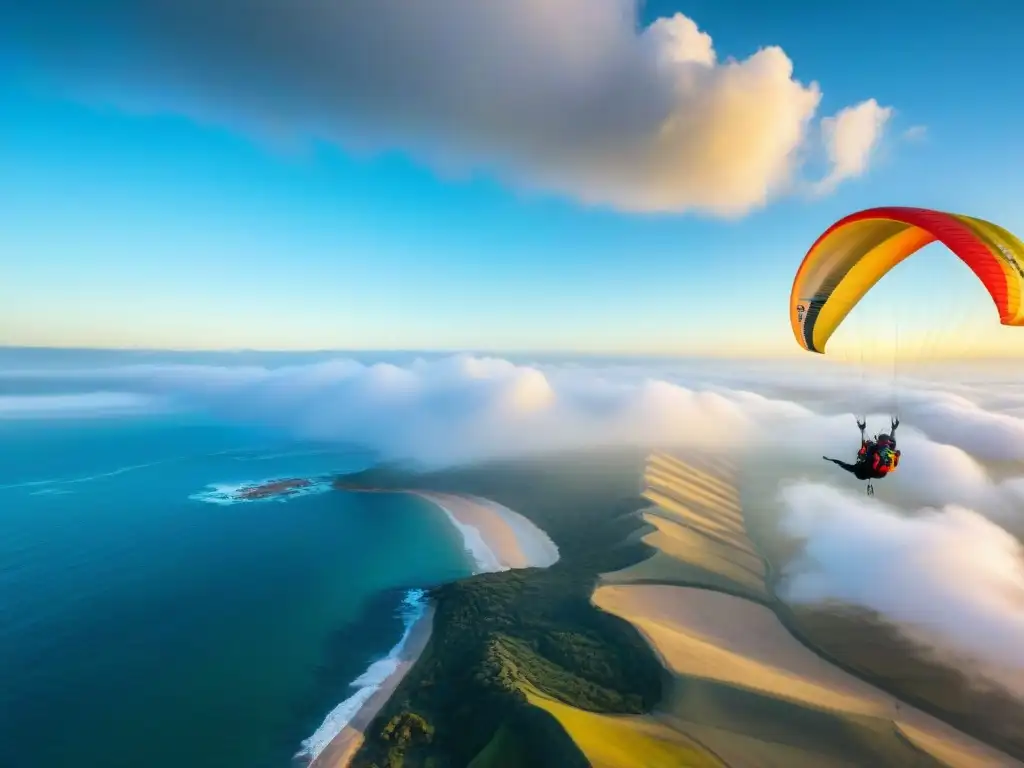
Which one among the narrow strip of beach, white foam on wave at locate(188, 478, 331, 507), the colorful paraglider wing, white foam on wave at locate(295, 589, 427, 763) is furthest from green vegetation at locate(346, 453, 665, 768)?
white foam on wave at locate(188, 478, 331, 507)

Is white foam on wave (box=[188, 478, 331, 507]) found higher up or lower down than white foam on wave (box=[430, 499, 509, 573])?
lower down

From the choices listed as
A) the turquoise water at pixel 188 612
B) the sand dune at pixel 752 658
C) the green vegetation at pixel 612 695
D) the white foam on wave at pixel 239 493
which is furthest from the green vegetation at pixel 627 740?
the white foam on wave at pixel 239 493

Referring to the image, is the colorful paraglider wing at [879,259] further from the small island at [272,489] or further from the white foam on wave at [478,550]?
the small island at [272,489]

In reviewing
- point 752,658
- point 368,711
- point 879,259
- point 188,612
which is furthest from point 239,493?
point 879,259

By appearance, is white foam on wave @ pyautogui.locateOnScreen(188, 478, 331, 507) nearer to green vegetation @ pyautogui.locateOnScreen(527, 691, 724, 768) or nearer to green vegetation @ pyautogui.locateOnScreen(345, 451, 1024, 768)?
green vegetation @ pyautogui.locateOnScreen(345, 451, 1024, 768)

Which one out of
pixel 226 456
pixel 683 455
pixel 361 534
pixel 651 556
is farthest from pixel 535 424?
pixel 651 556

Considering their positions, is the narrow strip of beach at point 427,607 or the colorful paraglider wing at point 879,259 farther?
the narrow strip of beach at point 427,607

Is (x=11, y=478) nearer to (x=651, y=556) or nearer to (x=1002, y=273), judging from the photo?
(x=651, y=556)
